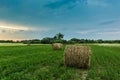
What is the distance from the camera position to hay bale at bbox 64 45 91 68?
11.4 m

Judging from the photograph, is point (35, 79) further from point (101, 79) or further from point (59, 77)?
point (101, 79)

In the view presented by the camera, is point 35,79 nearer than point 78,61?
Yes

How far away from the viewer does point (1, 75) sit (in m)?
8.48

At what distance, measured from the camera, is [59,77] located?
329 inches

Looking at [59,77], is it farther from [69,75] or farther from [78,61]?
[78,61]

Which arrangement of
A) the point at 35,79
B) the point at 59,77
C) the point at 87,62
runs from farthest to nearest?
the point at 87,62, the point at 59,77, the point at 35,79

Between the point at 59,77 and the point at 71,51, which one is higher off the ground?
the point at 71,51

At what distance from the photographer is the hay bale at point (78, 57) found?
11.4 m

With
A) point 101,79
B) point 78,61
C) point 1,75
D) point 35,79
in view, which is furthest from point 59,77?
point 78,61

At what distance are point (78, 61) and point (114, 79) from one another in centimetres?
339

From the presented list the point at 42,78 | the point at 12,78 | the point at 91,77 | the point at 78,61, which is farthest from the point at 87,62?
the point at 12,78

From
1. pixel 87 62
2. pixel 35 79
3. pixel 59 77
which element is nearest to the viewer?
pixel 35 79

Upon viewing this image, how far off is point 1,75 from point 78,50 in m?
5.01

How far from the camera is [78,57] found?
1152cm
